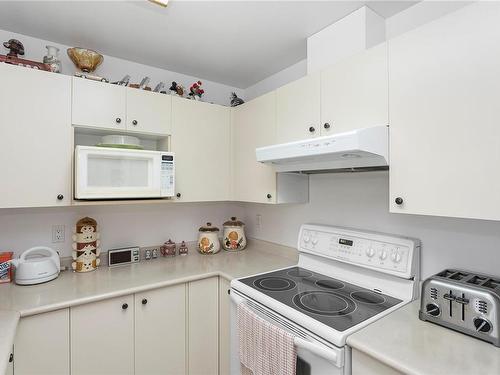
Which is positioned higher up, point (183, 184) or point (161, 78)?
point (161, 78)

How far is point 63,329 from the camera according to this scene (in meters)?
1.40

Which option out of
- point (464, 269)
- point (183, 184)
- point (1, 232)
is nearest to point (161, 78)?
point (183, 184)

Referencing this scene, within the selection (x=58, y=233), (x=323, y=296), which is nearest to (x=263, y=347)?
(x=323, y=296)

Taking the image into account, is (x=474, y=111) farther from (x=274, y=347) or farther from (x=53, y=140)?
(x=53, y=140)

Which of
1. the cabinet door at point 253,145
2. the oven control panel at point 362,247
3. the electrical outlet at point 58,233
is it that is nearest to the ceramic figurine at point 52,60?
the electrical outlet at point 58,233

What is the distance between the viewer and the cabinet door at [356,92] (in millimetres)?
1291

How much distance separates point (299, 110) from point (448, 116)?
793 mm

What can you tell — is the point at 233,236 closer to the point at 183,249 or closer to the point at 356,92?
the point at 183,249

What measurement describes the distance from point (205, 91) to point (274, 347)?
2.09m

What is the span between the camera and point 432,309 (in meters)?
1.14

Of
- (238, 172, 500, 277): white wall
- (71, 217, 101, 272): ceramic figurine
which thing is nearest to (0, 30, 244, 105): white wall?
(71, 217, 101, 272): ceramic figurine

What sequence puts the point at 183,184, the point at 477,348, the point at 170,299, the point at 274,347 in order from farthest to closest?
the point at 183,184 → the point at 170,299 → the point at 274,347 → the point at 477,348

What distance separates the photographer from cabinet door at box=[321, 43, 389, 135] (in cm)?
129

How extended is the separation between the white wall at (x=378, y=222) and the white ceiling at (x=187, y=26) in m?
0.95
